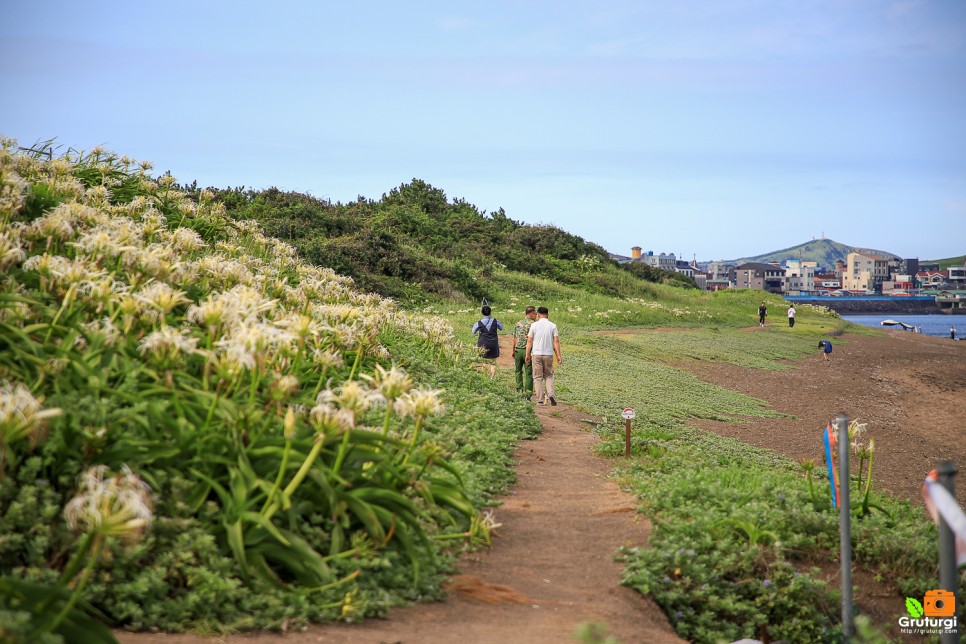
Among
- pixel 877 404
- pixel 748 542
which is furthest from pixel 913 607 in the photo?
pixel 877 404

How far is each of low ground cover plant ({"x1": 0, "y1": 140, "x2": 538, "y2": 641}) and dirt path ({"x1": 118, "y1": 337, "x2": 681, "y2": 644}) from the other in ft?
0.51

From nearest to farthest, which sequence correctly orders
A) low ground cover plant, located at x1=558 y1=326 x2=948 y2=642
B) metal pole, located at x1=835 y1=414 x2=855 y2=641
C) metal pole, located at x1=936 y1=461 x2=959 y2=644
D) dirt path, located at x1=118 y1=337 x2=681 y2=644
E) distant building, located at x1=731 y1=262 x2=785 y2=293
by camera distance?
metal pole, located at x1=936 y1=461 x2=959 y2=644, dirt path, located at x1=118 y1=337 x2=681 y2=644, metal pole, located at x1=835 y1=414 x2=855 y2=641, low ground cover plant, located at x1=558 y1=326 x2=948 y2=642, distant building, located at x1=731 y1=262 x2=785 y2=293

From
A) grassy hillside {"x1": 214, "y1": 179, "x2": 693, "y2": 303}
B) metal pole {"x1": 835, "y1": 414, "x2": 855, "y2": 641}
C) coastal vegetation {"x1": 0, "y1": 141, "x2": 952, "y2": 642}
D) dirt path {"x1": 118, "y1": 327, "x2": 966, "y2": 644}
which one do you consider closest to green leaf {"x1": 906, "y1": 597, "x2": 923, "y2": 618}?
dirt path {"x1": 118, "y1": 327, "x2": 966, "y2": 644}

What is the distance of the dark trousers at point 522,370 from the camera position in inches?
563

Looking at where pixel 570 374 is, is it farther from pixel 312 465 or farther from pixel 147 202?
pixel 312 465

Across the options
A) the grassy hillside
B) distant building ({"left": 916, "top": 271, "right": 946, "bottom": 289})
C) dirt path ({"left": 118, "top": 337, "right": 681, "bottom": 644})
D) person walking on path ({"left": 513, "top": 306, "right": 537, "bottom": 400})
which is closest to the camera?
dirt path ({"left": 118, "top": 337, "right": 681, "bottom": 644})

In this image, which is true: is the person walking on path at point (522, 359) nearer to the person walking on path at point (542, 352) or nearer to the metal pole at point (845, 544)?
the person walking on path at point (542, 352)

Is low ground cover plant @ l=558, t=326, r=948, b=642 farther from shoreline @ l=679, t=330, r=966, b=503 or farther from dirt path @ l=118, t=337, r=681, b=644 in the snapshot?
shoreline @ l=679, t=330, r=966, b=503

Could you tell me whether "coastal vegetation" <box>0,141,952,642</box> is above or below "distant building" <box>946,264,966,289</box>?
below

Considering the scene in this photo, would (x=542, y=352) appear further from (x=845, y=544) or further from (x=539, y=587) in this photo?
(x=845, y=544)

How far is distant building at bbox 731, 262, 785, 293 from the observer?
606ft

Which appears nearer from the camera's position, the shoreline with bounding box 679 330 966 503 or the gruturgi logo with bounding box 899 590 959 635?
the gruturgi logo with bounding box 899 590 959 635

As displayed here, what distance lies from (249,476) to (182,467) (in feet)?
1.32

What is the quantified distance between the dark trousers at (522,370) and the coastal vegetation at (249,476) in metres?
3.61
